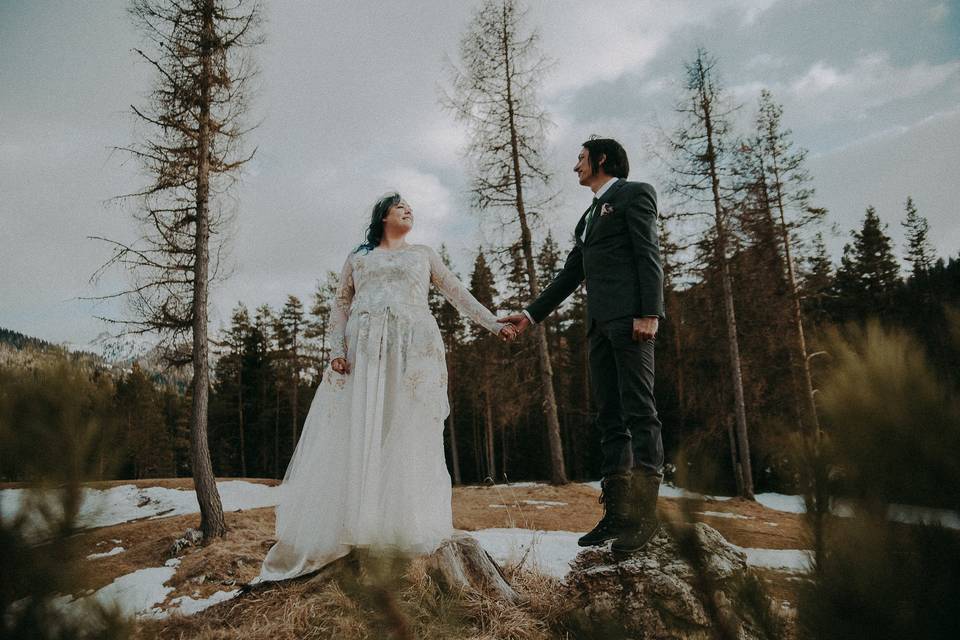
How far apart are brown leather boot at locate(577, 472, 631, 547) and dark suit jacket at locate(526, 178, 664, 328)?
0.93m

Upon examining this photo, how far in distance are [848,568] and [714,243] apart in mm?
13943

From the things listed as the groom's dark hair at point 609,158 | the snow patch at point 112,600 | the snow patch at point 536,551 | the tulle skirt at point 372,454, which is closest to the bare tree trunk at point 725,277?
the snow patch at point 536,551

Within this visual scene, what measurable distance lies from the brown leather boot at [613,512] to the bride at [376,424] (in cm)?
86

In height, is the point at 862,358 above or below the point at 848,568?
above

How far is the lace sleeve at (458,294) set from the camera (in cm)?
362

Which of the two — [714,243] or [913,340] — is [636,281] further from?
[714,243]

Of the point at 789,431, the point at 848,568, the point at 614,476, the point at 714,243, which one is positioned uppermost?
the point at 714,243

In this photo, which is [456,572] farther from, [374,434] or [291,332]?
[291,332]

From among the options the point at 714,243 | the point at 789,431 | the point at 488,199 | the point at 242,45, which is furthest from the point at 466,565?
the point at 714,243

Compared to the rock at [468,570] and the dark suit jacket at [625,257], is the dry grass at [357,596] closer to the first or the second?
the rock at [468,570]

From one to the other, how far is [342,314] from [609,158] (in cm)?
214

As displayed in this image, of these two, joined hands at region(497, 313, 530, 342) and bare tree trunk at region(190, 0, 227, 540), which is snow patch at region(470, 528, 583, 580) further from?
bare tree trunk at region(190, 0, 227, 540)

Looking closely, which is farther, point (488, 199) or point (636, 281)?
point (488, 199)

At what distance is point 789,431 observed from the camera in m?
0.88
